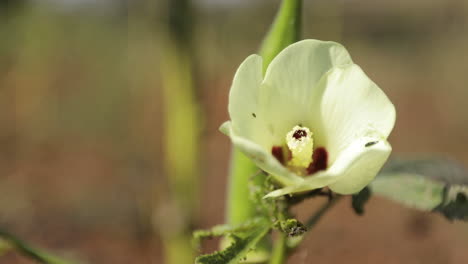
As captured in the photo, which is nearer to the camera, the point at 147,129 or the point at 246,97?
the point at 246,97

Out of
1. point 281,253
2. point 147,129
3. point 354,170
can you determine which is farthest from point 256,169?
point 147,129

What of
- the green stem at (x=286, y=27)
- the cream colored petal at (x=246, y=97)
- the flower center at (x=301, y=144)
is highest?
the green stem at (x=286, y=27)

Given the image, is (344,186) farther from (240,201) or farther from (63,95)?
(63,95)

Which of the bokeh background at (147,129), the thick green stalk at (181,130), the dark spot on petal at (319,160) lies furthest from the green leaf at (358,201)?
the thick green stalk at (181,130)

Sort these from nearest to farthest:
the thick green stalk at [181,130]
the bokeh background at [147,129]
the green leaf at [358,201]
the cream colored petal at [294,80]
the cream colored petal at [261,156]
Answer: the cream colored petal at [261,156], the cream colored petal at [294,80], the green leaf at [358,201], the thick green stalk at [181,130], the bokeh background at [147,129]

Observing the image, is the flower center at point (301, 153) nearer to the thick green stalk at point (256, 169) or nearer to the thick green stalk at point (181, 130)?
the thick green stalk at point (256, 169)

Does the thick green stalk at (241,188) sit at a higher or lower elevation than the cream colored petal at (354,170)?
lower

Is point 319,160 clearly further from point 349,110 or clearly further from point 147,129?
point 147,129
